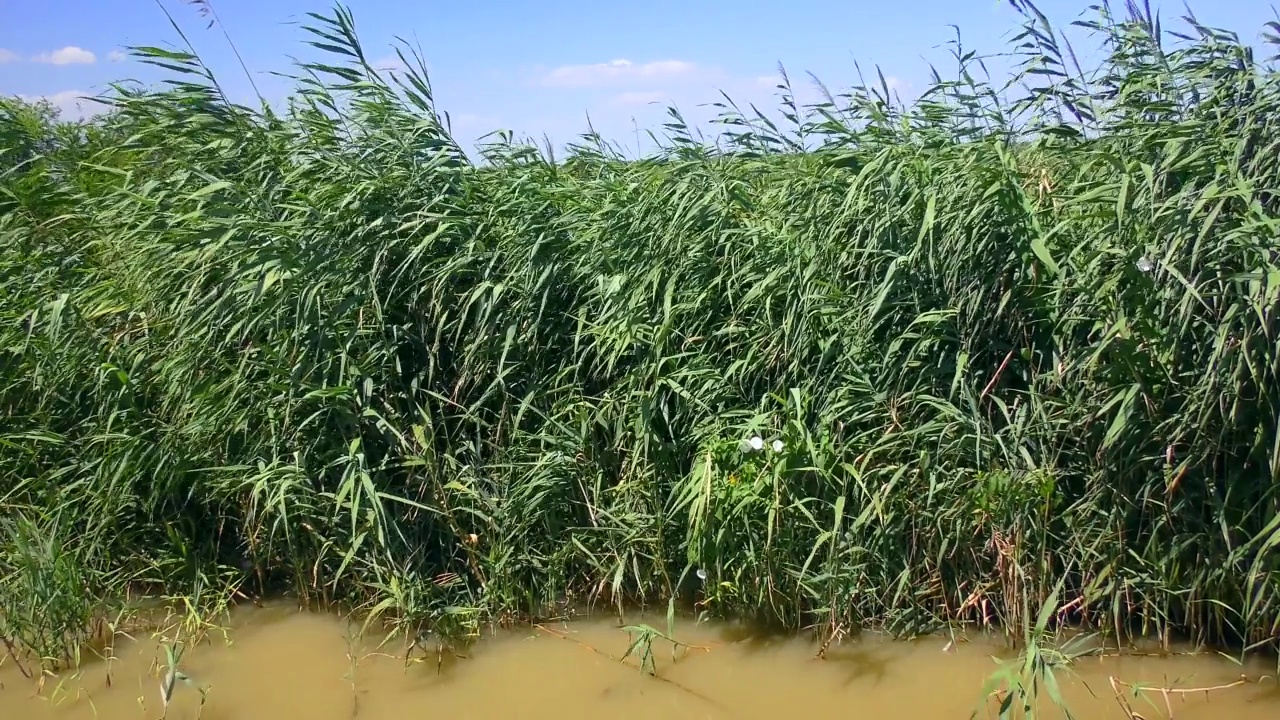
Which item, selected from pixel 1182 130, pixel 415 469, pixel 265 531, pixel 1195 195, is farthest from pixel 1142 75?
pixel 265 531

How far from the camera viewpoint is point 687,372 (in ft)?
12.4

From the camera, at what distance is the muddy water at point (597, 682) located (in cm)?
310

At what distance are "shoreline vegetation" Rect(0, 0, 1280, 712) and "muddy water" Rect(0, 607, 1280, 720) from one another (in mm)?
142

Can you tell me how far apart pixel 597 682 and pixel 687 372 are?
1.25 meters

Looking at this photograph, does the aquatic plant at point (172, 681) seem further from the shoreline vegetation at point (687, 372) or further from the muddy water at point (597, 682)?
the shoreline vegetation at point (687, 372)

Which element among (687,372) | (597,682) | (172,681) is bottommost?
(597,682)

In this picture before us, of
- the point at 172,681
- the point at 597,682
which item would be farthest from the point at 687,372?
the point at 172,681

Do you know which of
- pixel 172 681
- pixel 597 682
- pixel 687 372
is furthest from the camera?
pixel 687 372

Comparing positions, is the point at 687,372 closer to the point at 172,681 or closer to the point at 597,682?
the point at 597,682

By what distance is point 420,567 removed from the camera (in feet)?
12.5

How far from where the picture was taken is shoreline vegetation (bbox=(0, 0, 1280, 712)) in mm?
3135

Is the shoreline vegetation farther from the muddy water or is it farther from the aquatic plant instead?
the aquatic plant

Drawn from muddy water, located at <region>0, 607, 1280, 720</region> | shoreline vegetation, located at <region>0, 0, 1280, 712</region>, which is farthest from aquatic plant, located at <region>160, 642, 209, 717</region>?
shoreline vegetation, located at <region>0, 0, 1280, 712</region>

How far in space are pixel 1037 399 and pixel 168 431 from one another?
3591 millimetres
